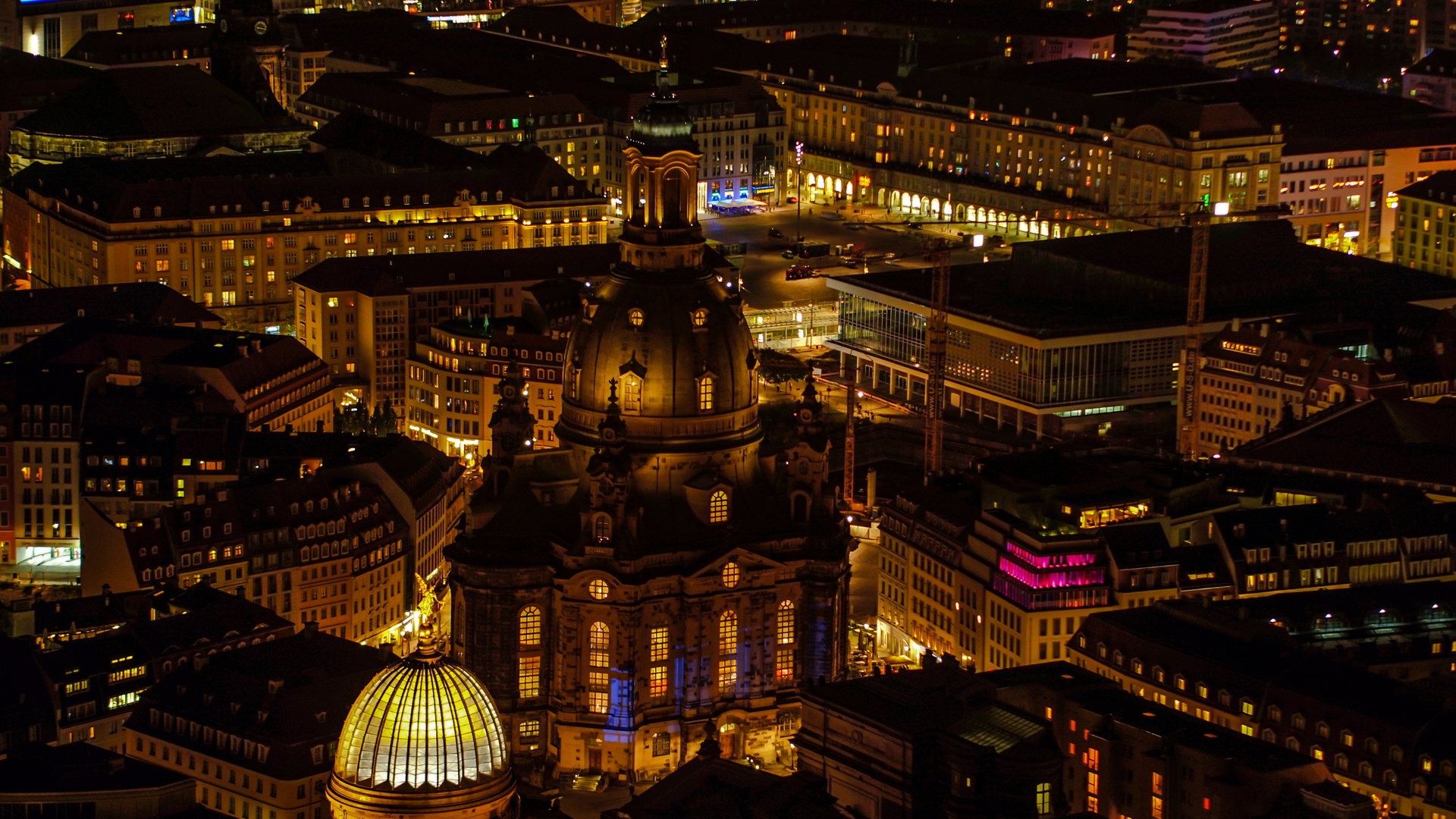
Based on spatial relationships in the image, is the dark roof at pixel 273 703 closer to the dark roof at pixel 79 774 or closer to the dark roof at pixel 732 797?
the dark roof at pixel 79 774

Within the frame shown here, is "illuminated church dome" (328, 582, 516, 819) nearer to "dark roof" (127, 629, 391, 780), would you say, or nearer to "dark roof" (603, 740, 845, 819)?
"dark roof" (603, 740, 845, 819)

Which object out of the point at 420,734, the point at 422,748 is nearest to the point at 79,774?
the point at 422,748

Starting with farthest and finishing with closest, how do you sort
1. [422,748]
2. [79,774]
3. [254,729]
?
[254,729] < [79,774] < [422,748]

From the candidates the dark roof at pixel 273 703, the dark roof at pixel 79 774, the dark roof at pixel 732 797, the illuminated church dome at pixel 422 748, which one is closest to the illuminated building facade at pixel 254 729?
the dark roof at pixel 273 703

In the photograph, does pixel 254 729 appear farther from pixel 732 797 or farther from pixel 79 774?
pixel 732 797

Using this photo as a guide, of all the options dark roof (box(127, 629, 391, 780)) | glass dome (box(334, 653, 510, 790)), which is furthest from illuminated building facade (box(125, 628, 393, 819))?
glass dome (box(334, 653, 510, 790))

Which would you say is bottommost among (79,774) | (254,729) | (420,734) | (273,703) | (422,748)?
(254,729)

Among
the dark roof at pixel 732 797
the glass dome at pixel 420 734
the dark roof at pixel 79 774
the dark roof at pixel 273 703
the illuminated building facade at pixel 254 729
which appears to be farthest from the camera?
the dark roof at pixel 273 703
